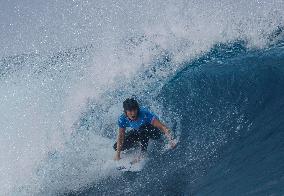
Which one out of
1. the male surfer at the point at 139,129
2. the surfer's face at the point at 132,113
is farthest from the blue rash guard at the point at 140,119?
the surfer's face at the point at 132,113

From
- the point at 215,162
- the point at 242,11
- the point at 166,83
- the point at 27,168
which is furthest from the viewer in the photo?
the point at 242,11

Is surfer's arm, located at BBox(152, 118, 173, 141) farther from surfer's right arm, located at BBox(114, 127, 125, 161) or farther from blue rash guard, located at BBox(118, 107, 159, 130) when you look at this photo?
surfer's right arm, located at BBox(114, 127, 125, 161)

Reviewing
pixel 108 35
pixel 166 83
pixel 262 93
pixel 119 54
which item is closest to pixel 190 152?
pixel 262 93

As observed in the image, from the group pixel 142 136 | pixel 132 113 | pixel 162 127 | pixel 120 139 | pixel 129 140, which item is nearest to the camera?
pixel 132 113

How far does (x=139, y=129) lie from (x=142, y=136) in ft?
0.84

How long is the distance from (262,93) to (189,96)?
72.6 inches

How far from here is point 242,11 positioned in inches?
605

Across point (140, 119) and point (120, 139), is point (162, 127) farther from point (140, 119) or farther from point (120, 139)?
point (120, 139)

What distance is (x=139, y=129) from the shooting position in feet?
25.5

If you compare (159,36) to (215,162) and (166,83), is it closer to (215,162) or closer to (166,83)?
(166,83)

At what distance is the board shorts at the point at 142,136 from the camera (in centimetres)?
782

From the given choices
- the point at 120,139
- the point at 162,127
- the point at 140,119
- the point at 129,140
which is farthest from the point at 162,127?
the point at 129,140

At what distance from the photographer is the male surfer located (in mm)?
7391

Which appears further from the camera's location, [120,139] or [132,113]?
[120,139]
